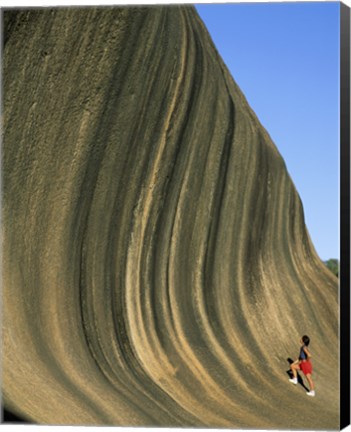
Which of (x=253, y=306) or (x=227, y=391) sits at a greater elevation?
(x=253, y=306)

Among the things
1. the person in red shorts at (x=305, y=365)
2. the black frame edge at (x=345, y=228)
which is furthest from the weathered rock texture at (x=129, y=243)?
the black frame edge at (x=345, y=228)

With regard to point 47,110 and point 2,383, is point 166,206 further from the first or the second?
point 2,383

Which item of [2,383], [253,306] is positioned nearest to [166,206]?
[253,306]

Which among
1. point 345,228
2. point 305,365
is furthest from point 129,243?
point 345,228

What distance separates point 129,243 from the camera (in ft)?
31.2

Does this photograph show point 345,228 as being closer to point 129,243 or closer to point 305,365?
point 305,365

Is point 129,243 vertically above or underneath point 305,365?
above

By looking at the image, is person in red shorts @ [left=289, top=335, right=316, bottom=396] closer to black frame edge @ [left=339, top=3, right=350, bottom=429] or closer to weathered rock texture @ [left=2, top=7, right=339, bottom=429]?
weathered rock texture @ [left=2, top=7, right=339, bottom=429]

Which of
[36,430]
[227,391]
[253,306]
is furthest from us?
[253,306]

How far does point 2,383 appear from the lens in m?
8.95

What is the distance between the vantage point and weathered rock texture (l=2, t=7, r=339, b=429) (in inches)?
355

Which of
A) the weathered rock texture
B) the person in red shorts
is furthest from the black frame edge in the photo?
A: the person in red shorts

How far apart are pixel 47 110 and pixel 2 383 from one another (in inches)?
79.2

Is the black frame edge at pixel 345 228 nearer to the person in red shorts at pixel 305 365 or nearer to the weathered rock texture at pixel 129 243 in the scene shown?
the weathered rock texture at pixel 129 243
